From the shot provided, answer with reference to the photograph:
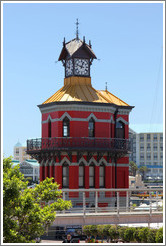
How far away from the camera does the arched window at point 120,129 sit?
4897 centimetres

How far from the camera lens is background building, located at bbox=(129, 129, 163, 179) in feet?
627

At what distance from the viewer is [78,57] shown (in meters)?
48.6

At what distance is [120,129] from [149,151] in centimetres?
14798

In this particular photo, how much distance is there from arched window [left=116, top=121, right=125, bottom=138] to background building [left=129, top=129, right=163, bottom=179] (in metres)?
139

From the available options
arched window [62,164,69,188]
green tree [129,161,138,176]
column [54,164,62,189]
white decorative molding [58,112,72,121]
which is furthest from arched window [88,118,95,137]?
green tree [129,161,138,176]

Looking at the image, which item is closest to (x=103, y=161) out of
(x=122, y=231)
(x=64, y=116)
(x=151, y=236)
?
(x=64, y=116)

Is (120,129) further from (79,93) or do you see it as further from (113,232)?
(113,232)

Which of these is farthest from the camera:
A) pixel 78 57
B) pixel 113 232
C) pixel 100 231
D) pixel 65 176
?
pixel 78 57

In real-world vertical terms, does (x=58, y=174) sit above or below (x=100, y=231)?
above

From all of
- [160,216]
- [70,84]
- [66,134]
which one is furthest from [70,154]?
[160,216]

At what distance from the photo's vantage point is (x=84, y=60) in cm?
4897

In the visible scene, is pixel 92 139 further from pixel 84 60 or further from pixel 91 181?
pixel 84 60

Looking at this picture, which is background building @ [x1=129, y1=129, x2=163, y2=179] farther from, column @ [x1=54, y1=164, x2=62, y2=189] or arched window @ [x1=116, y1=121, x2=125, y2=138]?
column @ [x1=54, y1=164, x2=62, y2=189]

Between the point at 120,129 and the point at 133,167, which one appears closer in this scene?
the point at 120,129
